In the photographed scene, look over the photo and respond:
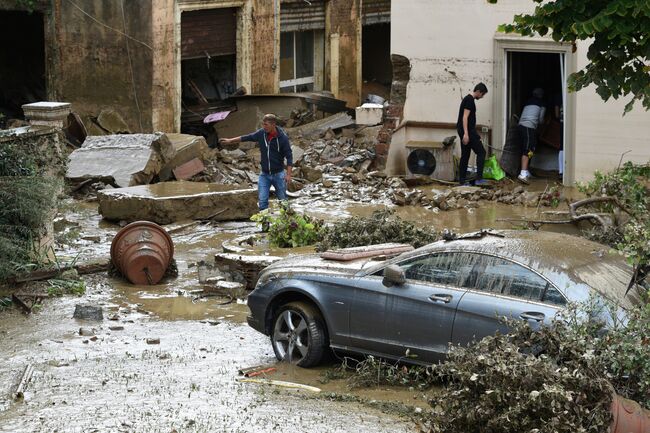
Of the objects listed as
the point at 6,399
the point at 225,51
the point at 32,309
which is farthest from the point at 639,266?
the point at 225,51

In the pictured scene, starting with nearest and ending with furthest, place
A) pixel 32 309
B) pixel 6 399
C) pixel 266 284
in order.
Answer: pixel 6 399
pixel 266 284
pixel 32 309

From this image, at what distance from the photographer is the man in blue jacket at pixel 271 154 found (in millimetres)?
16891

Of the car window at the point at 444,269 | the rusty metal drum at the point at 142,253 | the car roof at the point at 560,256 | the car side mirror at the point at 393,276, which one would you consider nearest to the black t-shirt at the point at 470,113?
the rusty metal drum at the point at 142,253

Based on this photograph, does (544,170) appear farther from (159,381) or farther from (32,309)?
(159,381)

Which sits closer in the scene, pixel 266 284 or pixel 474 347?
pixel 474 347

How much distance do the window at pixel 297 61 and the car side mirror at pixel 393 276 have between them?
1975 cm

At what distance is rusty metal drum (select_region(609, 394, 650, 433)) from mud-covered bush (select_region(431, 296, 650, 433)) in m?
0.05

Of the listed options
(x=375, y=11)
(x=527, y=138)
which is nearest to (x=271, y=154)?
(x=527, y=138)

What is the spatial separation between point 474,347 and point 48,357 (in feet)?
16.2

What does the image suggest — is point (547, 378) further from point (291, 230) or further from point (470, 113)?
point (470, 113)

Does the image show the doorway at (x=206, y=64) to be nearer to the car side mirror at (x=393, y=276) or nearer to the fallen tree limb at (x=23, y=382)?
the fallen tree limb at (x=23, y=382)

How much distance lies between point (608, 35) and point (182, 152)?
12.4 metres

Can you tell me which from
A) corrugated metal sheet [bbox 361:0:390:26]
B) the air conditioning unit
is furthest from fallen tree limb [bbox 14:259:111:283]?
corrugated metal sheet [bbox 361:0:390:26]

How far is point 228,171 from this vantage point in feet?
72.5
